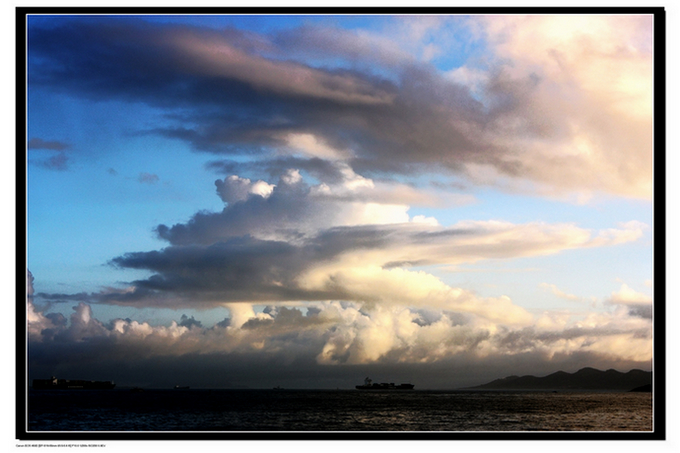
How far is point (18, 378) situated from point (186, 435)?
5072 millimetres

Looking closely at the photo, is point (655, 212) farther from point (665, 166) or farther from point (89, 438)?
point (89, 438)

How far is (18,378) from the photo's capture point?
17.3 meters

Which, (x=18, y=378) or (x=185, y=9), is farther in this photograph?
(x=185, y=9)
